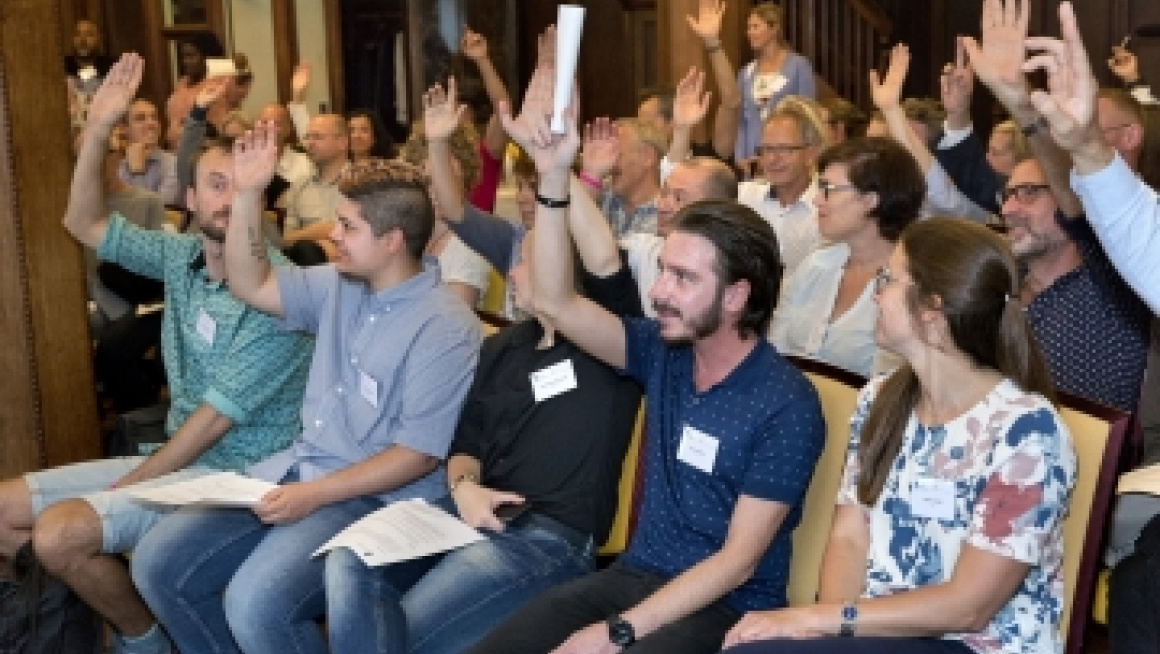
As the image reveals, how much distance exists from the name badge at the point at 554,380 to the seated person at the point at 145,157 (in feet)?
14.5

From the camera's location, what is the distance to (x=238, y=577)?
120 inches

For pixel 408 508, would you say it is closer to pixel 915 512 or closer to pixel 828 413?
pixel 828 413

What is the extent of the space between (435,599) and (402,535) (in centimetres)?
17

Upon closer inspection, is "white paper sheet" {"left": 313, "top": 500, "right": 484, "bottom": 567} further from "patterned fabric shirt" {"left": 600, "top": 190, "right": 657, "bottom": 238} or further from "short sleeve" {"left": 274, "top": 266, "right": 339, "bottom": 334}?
"patterned fabric shirt" {"left": 600, "top": 190, "right": 657, "bottom": 238}

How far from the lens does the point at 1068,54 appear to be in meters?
2.27

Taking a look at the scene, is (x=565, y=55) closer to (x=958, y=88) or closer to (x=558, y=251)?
(x=558, y=251)

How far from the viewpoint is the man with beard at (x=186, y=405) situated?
3404mm

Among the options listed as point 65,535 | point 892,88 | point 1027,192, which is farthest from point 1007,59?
point 65,535

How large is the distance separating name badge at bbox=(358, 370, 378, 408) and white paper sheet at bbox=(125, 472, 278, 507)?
0.89ft

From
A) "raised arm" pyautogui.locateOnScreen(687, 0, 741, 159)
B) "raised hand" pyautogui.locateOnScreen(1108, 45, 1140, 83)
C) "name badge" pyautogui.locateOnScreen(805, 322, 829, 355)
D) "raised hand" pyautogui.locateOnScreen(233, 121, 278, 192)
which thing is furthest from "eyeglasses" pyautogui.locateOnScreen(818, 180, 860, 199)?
"raised hand" pyautogui.locateOnScreen(1108, 45, 1140, 83)

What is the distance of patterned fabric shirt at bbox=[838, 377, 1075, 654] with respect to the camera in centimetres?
216

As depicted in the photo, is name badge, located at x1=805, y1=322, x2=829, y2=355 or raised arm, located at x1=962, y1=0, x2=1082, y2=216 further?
name badge, located at x1=805, y1=322, x2=829, y2=355

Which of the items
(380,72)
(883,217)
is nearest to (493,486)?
(883,217)

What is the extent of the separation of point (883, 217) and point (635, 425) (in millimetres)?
752
